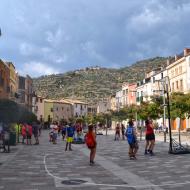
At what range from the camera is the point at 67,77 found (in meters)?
157

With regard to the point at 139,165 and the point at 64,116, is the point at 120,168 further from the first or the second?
the point at 64,116

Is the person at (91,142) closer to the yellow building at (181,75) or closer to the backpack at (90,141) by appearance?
the backpack at (90,141)

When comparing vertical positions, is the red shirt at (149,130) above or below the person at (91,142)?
above

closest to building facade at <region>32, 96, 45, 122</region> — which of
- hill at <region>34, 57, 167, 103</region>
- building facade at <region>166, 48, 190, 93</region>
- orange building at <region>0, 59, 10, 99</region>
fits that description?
hill at <region>34, 57, 167, 103</region>

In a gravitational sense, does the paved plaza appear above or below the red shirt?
below

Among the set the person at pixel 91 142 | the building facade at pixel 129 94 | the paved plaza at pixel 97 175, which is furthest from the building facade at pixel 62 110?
the paved plaza at pixel 97 175

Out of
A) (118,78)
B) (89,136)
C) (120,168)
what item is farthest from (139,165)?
(118,78)

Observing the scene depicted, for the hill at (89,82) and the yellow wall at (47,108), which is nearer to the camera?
the yellow wall at (47,108)

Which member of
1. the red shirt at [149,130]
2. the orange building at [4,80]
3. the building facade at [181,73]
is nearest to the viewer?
the red shirt at [149,130]

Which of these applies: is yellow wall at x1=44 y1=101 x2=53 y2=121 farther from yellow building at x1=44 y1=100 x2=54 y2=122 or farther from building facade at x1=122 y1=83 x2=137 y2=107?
building facade at x1=122 y1=83 x2=137 y2=107

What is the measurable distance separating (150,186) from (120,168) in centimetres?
434

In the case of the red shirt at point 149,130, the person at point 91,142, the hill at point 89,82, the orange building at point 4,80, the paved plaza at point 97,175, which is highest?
the hill at point 89,82

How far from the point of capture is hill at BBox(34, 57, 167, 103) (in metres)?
147

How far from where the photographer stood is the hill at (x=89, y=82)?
147 meters
